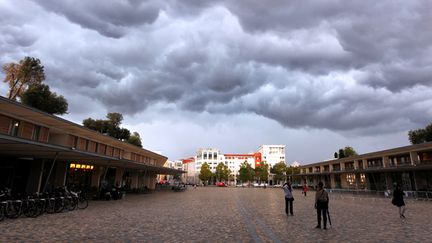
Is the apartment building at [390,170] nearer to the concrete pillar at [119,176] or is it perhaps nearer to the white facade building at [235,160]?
the concrete pillar at [119,176]

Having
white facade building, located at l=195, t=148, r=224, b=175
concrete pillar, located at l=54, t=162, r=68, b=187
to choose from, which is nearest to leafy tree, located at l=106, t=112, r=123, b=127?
concrete pillar, located at l=54, t=162, r=68, b=187

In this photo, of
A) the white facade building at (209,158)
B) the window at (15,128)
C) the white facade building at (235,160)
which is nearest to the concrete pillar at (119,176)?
the window at (15,128)

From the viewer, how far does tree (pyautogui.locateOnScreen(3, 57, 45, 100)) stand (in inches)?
1709

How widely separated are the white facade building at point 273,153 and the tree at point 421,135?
86968 millimetres

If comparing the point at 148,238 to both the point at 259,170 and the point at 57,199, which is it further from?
the point at 259,170

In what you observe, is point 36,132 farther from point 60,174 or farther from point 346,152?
point 346,152

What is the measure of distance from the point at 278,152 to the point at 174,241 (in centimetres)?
14645

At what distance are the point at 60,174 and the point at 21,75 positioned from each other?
99.2 ft

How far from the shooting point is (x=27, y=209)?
1326cm

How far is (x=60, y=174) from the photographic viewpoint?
22.7 m

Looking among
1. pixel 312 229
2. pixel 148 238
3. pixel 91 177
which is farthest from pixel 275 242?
pixel 91 177

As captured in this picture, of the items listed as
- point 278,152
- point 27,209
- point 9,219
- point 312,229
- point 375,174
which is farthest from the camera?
point 278,152

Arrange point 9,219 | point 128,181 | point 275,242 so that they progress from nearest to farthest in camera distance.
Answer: point 275,242 < point 9,219 < point 128,181

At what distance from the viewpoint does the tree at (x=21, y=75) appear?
142ft
